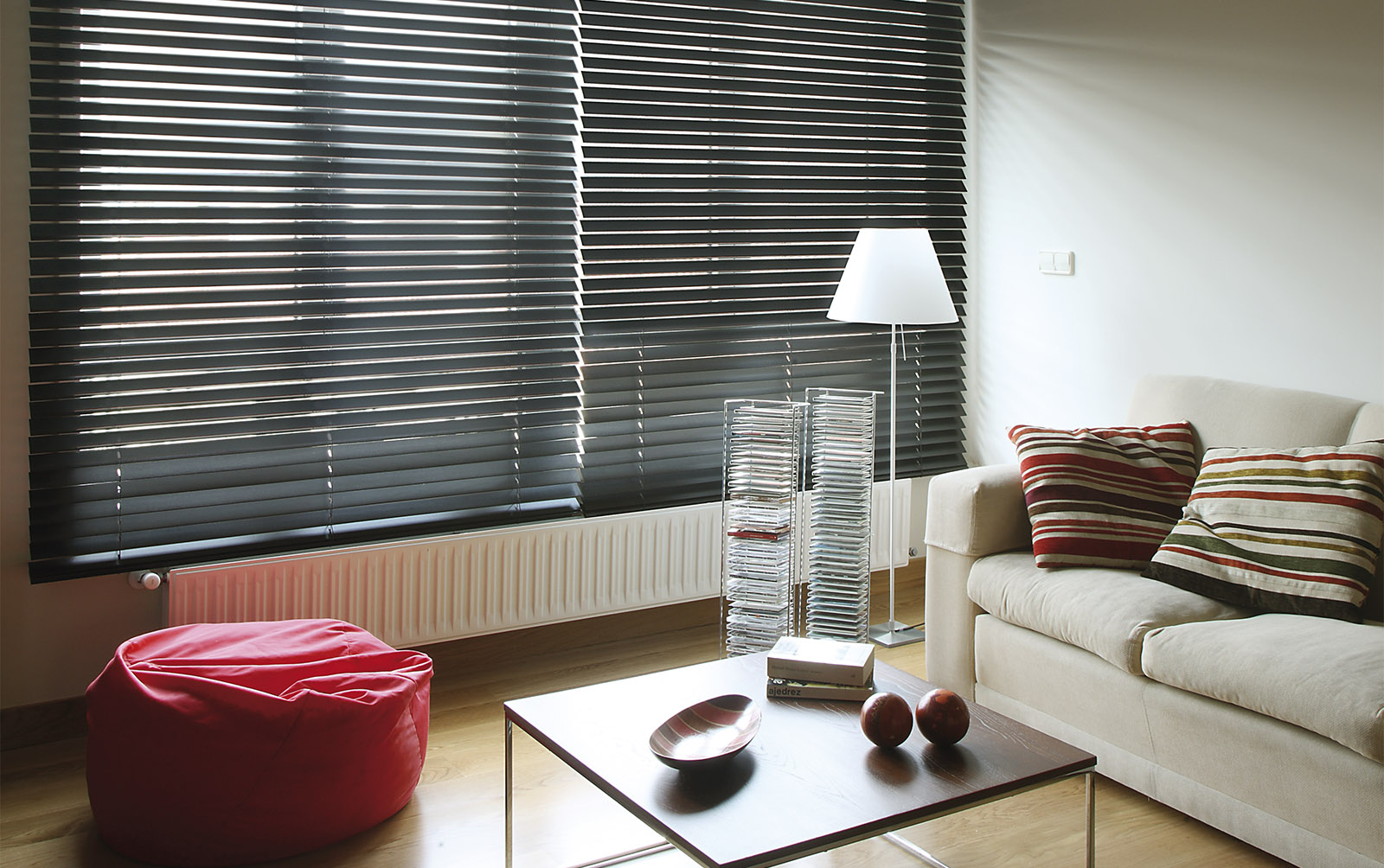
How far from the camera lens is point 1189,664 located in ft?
8.02

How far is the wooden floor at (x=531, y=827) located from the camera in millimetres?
2449

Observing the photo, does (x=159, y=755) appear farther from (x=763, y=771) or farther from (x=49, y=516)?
(x=763, y=771)

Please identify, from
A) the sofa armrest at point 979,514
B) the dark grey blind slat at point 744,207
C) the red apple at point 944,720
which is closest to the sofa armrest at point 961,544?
the sofa armrest at point 979,514

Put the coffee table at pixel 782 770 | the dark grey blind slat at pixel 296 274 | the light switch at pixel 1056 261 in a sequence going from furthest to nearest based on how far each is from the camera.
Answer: the light switch at pixel 1056 261 < the dark grey blind slat at pixel 296 274 < the coffee table at pixel 782 770

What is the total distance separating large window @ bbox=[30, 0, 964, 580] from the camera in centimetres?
301

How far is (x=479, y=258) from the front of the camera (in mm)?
3496

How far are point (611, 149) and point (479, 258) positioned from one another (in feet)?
1.93

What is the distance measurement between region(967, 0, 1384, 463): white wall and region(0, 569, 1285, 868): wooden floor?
4.58ft

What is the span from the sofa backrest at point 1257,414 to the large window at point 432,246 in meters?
1.16

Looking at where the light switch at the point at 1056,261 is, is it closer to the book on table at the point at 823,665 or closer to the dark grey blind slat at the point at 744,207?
the dark grey blind slat at the point at 744,207

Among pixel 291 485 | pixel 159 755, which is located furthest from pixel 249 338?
pixel 159 755

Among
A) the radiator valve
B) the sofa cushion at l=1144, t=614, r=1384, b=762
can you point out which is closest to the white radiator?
the radiator valve

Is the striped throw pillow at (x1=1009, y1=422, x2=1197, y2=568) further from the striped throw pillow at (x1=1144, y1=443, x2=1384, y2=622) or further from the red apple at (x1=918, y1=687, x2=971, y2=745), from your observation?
the red apple at (x1=918, y1=687, x2=971, y2=745)

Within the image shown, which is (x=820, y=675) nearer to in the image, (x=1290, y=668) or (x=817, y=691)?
(x=817, y=691)
